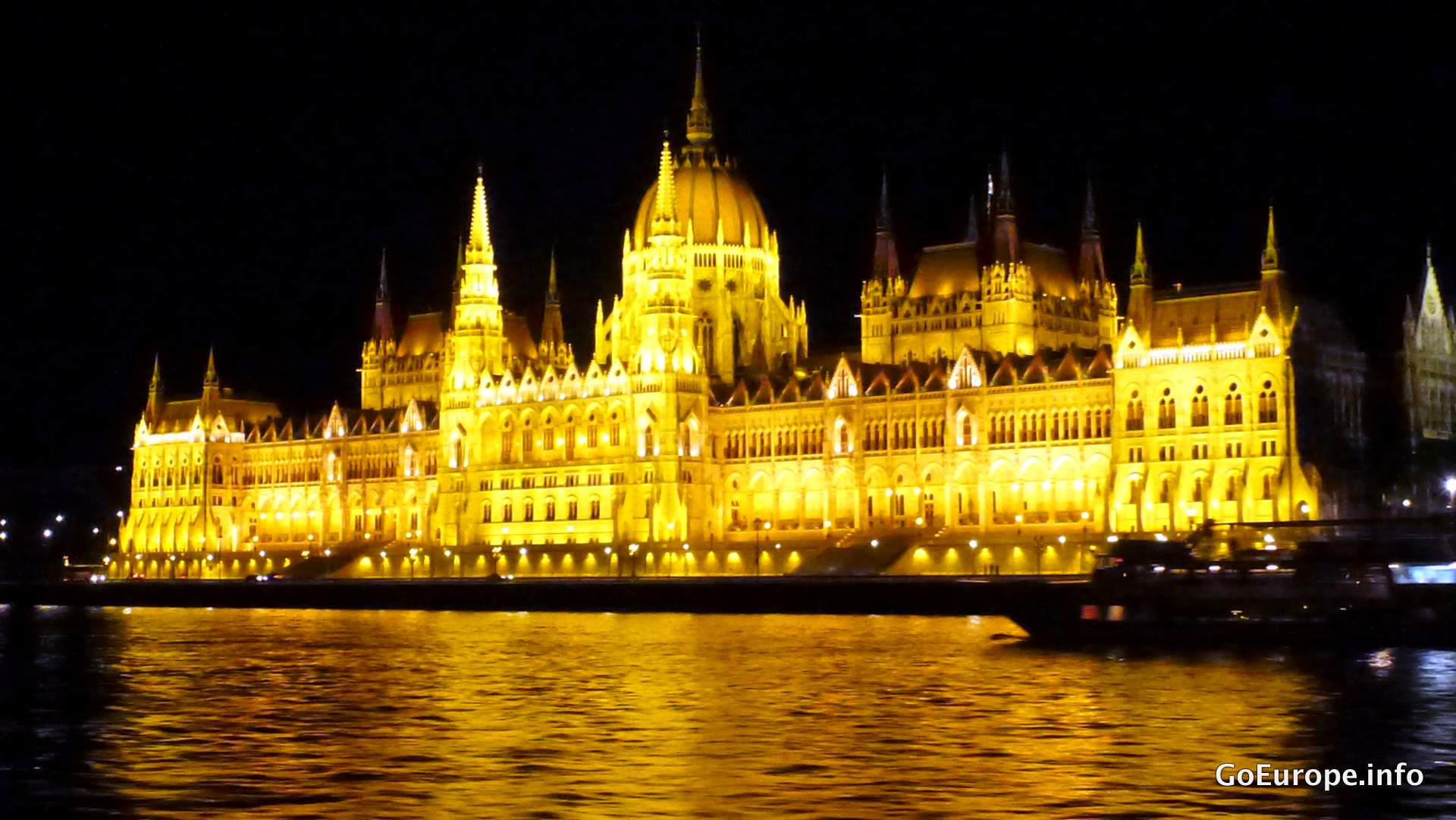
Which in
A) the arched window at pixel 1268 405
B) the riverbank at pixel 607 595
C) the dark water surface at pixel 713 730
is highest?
the arched window at pixel 1268 405

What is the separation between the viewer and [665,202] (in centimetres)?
14300

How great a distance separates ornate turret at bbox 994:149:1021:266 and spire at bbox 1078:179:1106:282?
247 inches

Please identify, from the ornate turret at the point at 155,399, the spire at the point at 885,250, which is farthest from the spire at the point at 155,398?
the spire at the point at 885,250

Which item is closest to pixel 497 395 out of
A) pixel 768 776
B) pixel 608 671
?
pixel 608 671

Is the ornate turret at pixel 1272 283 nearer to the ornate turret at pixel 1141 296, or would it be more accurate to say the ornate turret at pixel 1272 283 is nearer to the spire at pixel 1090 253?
the ornate turret at pixel 1141 296

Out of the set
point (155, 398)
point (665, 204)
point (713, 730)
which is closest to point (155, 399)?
point (155, 398)

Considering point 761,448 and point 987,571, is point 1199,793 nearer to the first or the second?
point 987,571

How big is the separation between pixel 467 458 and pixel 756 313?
858 inches

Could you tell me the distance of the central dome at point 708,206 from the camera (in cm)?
14775

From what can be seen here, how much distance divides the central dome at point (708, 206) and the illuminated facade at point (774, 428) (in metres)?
0.19

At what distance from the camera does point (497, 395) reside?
144750 millimetres

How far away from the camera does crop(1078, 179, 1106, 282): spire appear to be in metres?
144

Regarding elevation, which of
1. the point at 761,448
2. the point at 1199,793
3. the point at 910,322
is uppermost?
the point at 910,322

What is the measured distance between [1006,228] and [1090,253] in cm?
824
